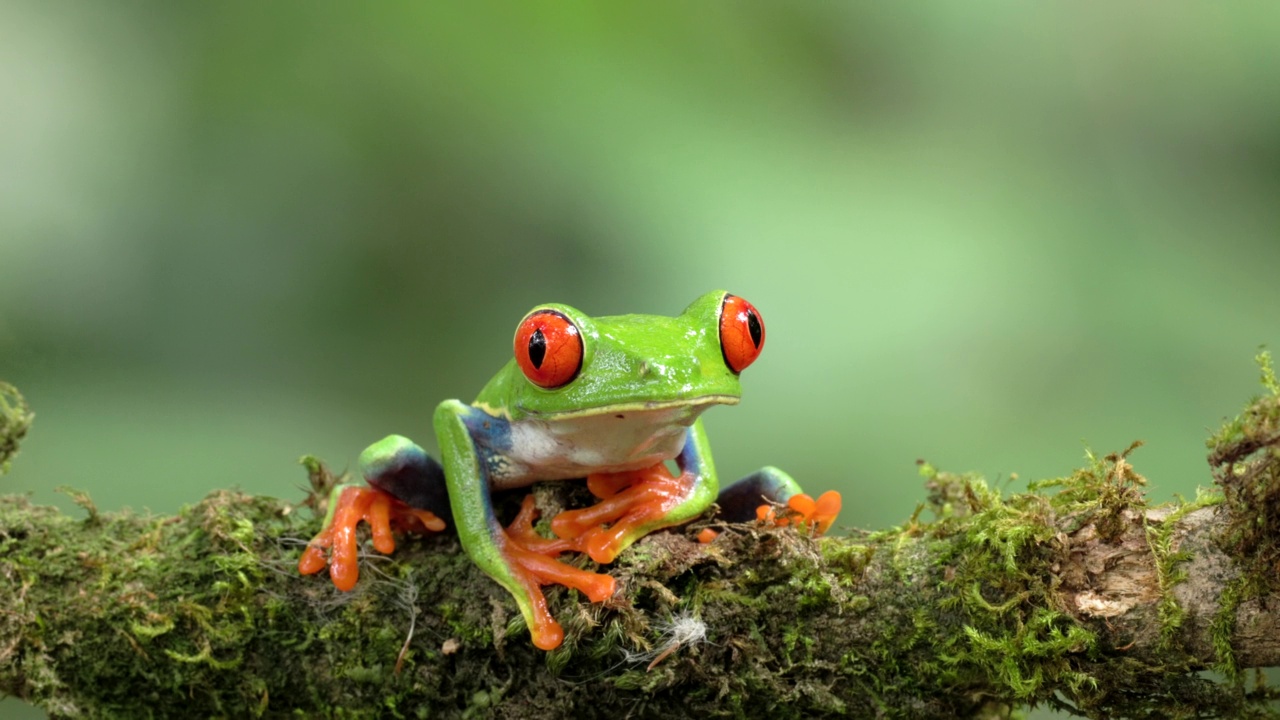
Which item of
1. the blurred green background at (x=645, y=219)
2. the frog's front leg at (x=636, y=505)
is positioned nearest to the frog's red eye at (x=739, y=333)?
the frog's front leg at (x=636, y=505)

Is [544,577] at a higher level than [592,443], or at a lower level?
lower

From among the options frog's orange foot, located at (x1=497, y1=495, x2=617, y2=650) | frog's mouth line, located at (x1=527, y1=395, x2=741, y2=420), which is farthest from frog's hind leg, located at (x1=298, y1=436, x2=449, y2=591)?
frog's mouth line, located at (x1=527, y1=395, x2=741, y2=420)

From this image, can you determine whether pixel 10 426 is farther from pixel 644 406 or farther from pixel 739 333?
pixel 739 333

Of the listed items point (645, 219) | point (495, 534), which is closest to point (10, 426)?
point (495, 534)

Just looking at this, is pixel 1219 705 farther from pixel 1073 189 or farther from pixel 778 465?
pixel 1073 189

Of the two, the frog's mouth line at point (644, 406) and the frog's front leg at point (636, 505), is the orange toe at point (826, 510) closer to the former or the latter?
the frog's front leg at point (636, 505)

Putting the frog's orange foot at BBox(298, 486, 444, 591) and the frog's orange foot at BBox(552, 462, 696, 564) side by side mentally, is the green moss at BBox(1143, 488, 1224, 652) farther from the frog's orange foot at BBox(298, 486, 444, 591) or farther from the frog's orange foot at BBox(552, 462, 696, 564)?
the frog's orange foot at BBox(298, 486, 444, 591)
